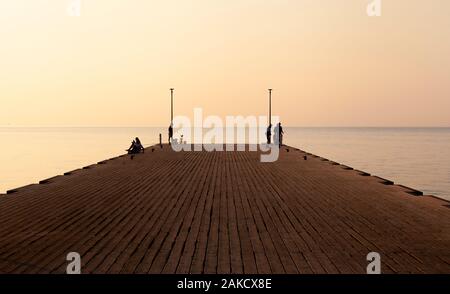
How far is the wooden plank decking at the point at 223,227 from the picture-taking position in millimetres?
6551

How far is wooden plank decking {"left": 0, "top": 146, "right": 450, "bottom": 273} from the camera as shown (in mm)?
6551

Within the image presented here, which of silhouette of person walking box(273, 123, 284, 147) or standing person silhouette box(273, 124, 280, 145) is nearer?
silhouette of person walking box(273, 123, 284, 147)

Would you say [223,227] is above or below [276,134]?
below

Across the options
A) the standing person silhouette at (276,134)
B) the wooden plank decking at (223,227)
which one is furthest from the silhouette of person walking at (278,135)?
the wooden plank decking at (223,227)

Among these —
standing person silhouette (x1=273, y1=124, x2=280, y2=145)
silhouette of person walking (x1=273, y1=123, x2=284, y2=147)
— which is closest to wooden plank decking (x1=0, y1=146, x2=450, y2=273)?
silhouette of person walking (x1=273, y1=123, x2=284, y2=147)

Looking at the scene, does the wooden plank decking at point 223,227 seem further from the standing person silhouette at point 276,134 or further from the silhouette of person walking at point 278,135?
the standing person silhouette at point 276,134

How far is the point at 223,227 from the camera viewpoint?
8852 mm

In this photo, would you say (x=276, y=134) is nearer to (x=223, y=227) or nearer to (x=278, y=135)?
(x=278, y=135)

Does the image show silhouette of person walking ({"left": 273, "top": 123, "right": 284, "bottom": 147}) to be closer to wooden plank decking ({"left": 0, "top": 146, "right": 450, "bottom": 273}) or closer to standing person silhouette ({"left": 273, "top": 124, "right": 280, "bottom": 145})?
standing person silhouette ({"left": 273, "top": 124, "right": 280, "bottom": 145})

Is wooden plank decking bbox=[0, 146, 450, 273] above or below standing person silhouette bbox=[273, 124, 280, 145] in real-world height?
below

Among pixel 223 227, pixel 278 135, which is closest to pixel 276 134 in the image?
pixel 278 135

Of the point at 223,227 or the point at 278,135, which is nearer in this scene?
the point at 223,227
